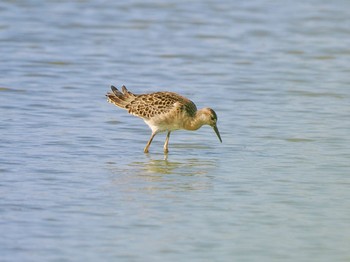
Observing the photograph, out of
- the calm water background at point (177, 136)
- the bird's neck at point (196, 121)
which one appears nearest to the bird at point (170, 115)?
the bird's neck at point (196, 121)

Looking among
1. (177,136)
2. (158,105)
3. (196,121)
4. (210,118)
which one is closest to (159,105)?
(158,105)

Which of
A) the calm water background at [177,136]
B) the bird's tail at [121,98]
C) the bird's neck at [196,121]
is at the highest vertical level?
the bird's tail at [121,98]

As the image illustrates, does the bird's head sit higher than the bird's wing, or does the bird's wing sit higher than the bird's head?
the bird's wing

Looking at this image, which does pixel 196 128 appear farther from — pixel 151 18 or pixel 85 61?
pixel 151 18

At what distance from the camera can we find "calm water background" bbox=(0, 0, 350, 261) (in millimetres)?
9141

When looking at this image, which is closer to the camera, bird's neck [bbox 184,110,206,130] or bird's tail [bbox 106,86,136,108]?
bird's neck [bbox 184,110,206,130]

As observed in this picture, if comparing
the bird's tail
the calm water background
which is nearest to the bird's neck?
the calm water background

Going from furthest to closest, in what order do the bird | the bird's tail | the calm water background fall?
1. the bird's tail
2. the bird
3. the calm water background

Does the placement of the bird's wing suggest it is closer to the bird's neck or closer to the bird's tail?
the bird's neck

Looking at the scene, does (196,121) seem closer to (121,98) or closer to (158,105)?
(158,105)

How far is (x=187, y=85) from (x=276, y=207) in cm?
664

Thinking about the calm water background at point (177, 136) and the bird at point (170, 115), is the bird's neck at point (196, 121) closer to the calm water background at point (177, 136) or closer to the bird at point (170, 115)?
the bird at point (170, 115)

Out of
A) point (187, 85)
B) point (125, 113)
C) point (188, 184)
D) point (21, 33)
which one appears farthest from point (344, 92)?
point (21, 33)

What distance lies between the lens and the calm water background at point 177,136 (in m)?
9.14
